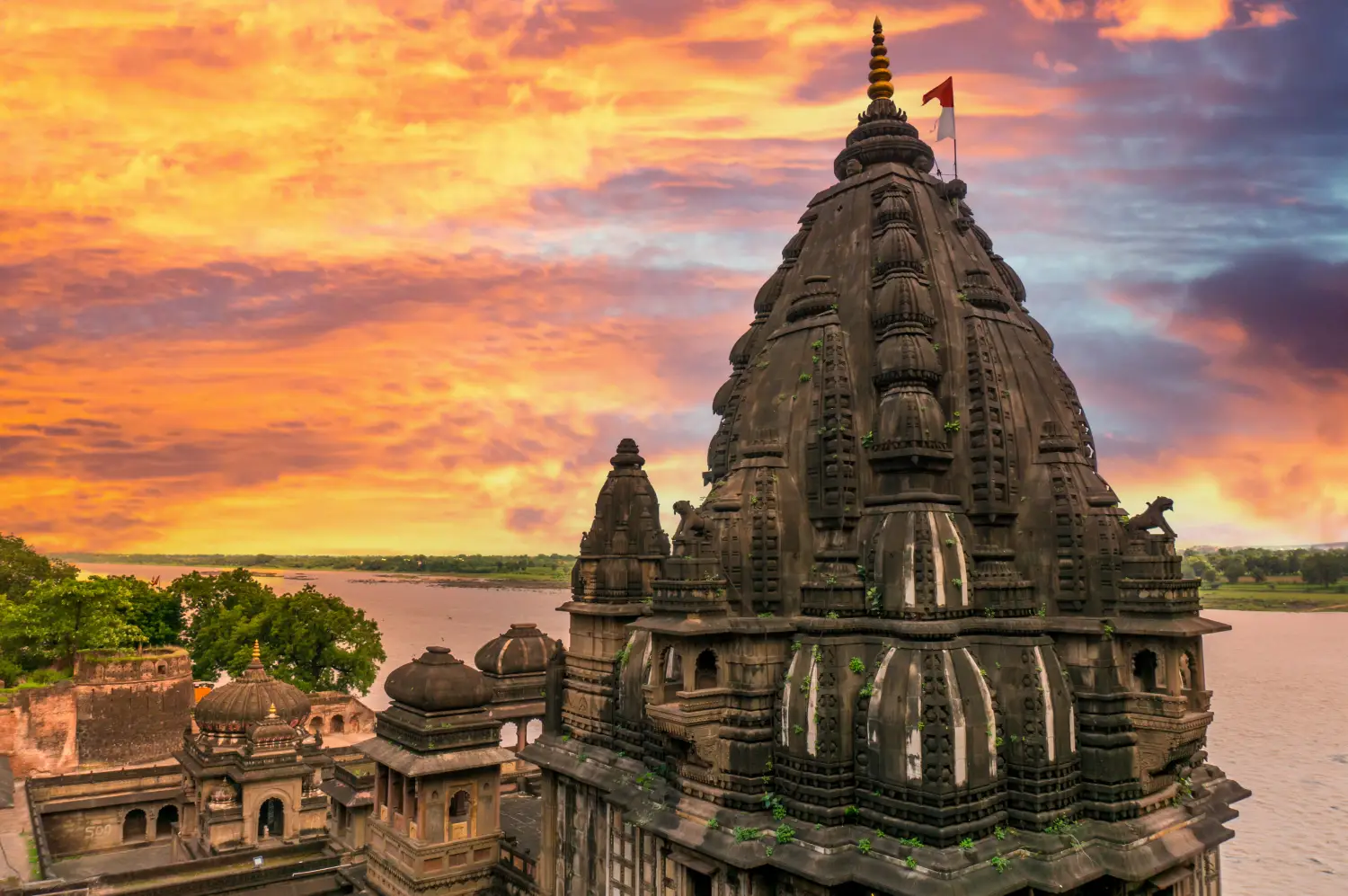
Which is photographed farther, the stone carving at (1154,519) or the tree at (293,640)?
the tree at (293,640)

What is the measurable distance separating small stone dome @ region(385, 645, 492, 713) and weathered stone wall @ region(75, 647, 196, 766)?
23271 millimetres

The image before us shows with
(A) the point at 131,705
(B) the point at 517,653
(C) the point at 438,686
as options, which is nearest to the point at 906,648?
(C) the point at 438,686

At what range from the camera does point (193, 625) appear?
49.8 m

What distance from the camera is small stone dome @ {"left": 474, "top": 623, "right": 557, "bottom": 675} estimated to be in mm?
25609

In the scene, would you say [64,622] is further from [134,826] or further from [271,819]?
[271,819]

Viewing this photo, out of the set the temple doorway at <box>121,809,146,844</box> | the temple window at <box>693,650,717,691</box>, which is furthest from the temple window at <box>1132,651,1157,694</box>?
the temple doorway at <box>121,809,146,844</box>

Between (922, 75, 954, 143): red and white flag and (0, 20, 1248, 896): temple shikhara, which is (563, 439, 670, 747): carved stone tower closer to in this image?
(0, 20, 1248, 896): temple shikhara

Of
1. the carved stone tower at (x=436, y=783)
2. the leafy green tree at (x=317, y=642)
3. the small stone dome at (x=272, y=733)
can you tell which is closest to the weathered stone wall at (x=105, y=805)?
the small stone dome at (x=272, y=733)

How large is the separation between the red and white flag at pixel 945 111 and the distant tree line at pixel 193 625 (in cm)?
3645

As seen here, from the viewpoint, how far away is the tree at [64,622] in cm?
4141

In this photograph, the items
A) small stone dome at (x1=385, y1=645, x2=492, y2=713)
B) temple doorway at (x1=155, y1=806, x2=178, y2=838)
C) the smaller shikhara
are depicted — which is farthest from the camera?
temple doorway at (x1=155, y1=806, x2=178, y2=838)

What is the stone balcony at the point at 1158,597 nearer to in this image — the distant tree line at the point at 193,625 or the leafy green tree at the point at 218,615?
the distant tree line at the point at 193,625

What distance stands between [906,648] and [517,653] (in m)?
15.0

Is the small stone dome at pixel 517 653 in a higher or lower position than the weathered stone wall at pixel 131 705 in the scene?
higher
